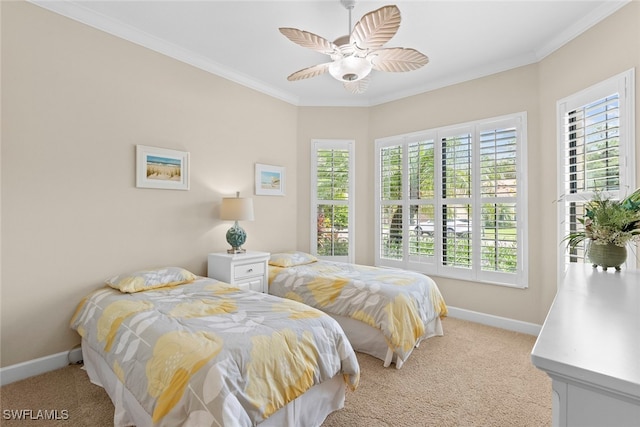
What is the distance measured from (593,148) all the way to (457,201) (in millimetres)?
1370

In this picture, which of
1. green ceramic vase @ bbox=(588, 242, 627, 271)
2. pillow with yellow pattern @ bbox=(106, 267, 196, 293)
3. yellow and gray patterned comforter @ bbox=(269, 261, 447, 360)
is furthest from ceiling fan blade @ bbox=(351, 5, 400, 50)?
pillow with yellow pattern @ bbox=(106, 267, 196, 293)

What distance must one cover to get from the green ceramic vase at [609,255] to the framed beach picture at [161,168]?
3.34 meters

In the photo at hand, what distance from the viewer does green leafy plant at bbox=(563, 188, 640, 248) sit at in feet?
5.45

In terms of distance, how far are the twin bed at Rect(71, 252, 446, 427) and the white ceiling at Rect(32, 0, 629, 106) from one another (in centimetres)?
217

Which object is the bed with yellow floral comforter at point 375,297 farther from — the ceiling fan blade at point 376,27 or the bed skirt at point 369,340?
the ceiling fan blade at point 376,27

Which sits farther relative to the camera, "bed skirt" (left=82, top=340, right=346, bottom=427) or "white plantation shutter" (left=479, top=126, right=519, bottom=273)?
"white plantation shutter" (left=479, top=126, right=519, bottom=273)

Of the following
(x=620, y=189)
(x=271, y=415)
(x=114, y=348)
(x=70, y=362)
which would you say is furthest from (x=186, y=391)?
(x=620, y=189)

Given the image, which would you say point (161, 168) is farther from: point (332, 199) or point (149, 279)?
point (332, 199)

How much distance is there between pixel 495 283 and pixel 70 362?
13.4 ft

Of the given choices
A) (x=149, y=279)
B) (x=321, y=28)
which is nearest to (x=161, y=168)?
(x=149, y=279)

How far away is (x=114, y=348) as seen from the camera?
183 cm

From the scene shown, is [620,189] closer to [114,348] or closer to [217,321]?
[217,321]

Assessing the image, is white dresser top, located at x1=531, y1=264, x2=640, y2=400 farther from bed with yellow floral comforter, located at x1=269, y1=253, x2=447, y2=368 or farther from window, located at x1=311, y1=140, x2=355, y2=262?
window, located at x1=311, y1=140, x2=355, y2=262

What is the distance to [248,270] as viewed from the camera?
3225 millimetres
